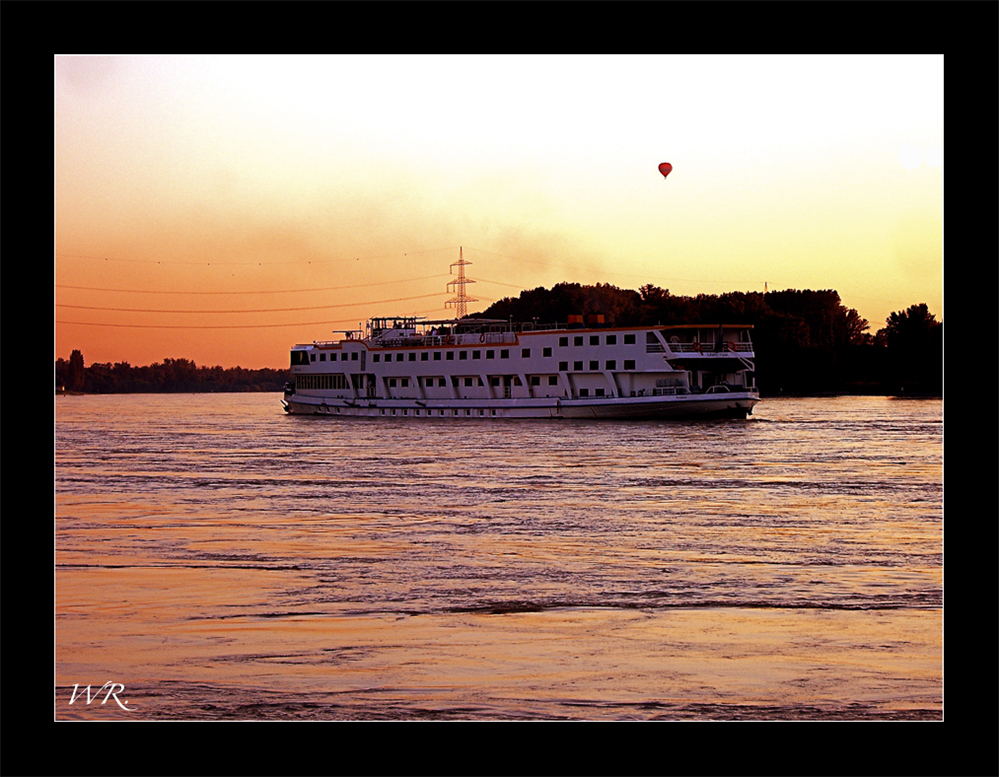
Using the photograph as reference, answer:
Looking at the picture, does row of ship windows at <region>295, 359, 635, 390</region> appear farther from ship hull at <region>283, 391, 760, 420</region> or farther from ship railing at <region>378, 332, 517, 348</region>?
ship railing at <region>378, 332, 517, 348</region>

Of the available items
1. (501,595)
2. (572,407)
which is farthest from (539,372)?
(501,595)

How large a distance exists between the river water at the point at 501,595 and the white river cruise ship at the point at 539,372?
20680mm

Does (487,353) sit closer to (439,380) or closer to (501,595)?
(439,380)

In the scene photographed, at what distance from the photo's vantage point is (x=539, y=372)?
52125mm

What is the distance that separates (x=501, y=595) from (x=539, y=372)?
4166 centimetres

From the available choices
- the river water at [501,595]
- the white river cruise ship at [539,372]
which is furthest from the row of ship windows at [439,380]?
the river water at [501,595]

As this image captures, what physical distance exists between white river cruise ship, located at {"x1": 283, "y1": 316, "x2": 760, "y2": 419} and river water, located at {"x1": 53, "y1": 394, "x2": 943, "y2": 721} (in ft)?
67.8

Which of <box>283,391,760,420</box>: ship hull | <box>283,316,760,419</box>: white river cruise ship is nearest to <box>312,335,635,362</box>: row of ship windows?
<box>283,316,760,419</box>: white river cruise ship

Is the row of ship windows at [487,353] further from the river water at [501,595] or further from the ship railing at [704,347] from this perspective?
the river water at [501,595]

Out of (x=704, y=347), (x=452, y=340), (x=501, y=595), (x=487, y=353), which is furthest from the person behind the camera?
(x=452, y=340)

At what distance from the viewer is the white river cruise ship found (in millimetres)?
48031

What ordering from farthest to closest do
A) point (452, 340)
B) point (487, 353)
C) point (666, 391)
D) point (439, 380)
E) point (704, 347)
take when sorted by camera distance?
point (452, 340), point (439, 380), point (487, 353), point (704, 347), point (666, 391)

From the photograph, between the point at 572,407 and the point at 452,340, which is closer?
the point at 572,407
